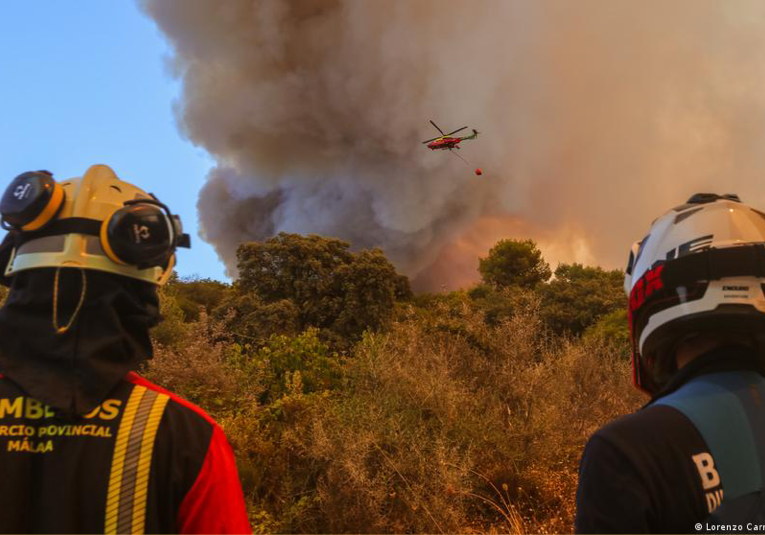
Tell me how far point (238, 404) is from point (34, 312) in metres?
6.13

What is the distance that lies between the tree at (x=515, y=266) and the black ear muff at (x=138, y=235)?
92.5ft

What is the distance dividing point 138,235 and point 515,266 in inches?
1152

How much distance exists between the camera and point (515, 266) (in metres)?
29.5

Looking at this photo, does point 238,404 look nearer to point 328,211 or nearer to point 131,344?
point 131,344

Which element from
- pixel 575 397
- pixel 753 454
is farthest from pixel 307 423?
pixel 753 454

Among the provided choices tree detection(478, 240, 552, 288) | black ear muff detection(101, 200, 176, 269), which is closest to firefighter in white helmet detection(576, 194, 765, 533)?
black ear muff detection(101, 200, 176, 269)

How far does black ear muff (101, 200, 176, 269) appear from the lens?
1328mm

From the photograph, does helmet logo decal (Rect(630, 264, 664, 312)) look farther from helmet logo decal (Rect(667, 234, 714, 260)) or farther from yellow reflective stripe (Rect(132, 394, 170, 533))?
yellow reflective stripe (Rect(132, 394, 170, 533))

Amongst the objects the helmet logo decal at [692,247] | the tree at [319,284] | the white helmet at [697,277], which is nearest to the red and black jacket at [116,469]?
the white helmet at [697,277]

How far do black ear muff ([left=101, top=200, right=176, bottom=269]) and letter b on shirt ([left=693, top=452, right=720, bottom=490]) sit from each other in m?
1.35

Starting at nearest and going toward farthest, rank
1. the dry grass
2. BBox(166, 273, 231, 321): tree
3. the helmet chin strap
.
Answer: the helmet chin strap
the dry grass
BBox(166, 273, 231, 321): tree

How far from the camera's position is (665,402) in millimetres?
1219

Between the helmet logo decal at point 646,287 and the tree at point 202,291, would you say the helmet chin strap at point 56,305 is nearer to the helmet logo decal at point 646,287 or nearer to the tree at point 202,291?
the helmet logo decal at point 646,287

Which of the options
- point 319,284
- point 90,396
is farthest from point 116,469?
point 319,284
